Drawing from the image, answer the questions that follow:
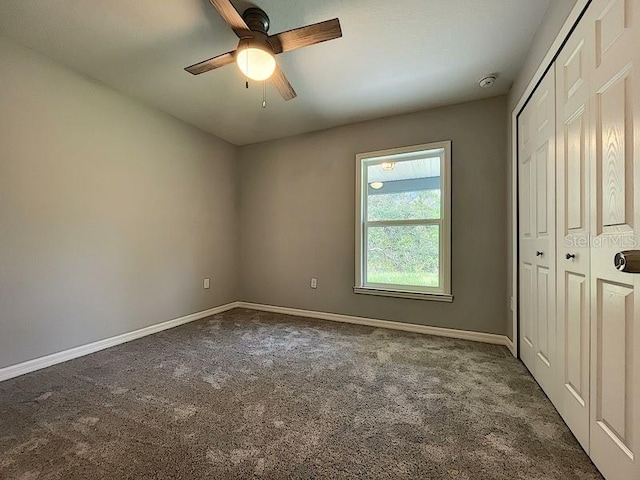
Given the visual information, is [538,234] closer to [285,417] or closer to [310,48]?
[285,417]

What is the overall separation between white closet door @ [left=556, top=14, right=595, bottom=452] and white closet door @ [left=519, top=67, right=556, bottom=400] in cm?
11

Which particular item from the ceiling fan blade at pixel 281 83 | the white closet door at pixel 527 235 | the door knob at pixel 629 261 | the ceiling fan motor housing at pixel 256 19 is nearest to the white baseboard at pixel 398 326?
the white closet door at pixel 527 235

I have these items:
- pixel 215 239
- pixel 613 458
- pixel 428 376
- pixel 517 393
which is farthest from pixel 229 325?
pixel 613 458

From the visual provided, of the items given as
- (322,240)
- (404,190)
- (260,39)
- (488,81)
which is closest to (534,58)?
(488,81)

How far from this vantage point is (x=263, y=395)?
6.06 ft

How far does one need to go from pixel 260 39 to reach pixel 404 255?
251cm

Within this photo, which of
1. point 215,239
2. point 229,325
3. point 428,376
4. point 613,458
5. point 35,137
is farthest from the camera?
point 215,239

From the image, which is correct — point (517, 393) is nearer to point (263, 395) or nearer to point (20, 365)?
point (263, 395)

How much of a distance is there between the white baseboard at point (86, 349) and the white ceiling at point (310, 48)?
2.41 m

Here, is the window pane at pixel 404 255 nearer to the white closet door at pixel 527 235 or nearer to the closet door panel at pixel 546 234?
the white closet door at pixel 527 235

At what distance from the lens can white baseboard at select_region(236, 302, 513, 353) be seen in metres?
2.86

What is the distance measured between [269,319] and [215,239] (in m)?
1.34

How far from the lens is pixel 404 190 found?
11.1 feet

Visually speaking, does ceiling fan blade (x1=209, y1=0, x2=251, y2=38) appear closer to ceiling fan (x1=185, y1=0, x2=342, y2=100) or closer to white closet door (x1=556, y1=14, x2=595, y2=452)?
ceiling fan (x1=185, y1=0, x2=342, y2=100)
